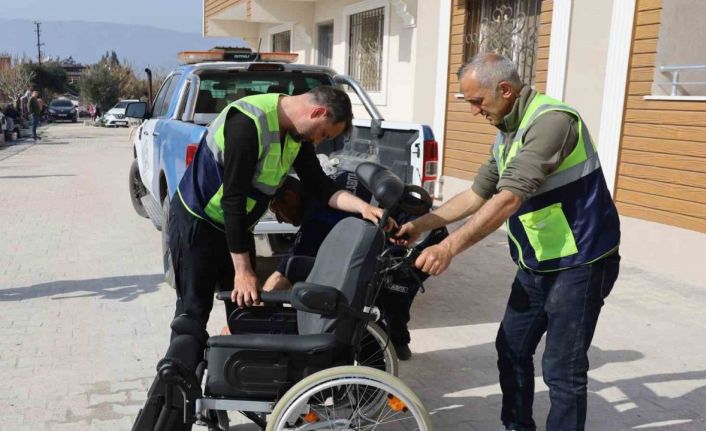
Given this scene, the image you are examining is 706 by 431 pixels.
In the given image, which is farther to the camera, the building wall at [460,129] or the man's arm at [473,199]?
the building wall at [460,129]

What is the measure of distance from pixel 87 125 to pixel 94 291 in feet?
109

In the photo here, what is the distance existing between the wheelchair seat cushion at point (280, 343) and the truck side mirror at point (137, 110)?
5367mm

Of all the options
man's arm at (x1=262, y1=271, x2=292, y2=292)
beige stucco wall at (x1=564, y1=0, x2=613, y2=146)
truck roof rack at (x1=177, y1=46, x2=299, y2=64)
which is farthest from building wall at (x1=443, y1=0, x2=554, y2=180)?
man's arm at (x1=262, y1=271, x2=292, y2=292)

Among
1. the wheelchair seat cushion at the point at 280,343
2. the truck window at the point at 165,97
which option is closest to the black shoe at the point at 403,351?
the wheelchair seat cushion at the point at 280,343

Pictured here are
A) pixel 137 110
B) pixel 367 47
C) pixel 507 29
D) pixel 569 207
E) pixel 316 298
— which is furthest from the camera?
pixel 367 47

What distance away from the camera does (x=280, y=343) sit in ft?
8.71

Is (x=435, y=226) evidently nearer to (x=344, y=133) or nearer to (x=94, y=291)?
(x=344, y=133)

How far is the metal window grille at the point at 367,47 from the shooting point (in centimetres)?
1348

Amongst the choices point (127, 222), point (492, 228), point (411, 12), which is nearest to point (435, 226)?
point (492, 228)

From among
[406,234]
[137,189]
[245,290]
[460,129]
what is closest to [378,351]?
[406,234]

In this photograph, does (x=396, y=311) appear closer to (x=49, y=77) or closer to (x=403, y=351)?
Answer: (x=403, y=351)

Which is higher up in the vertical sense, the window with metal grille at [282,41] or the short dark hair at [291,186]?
the window with metal grille at [282,41]

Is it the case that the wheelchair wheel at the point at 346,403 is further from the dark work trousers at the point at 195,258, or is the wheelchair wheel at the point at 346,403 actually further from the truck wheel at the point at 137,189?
the truck wheel at the point at 137,189

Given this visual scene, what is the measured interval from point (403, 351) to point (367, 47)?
34.7 ft
